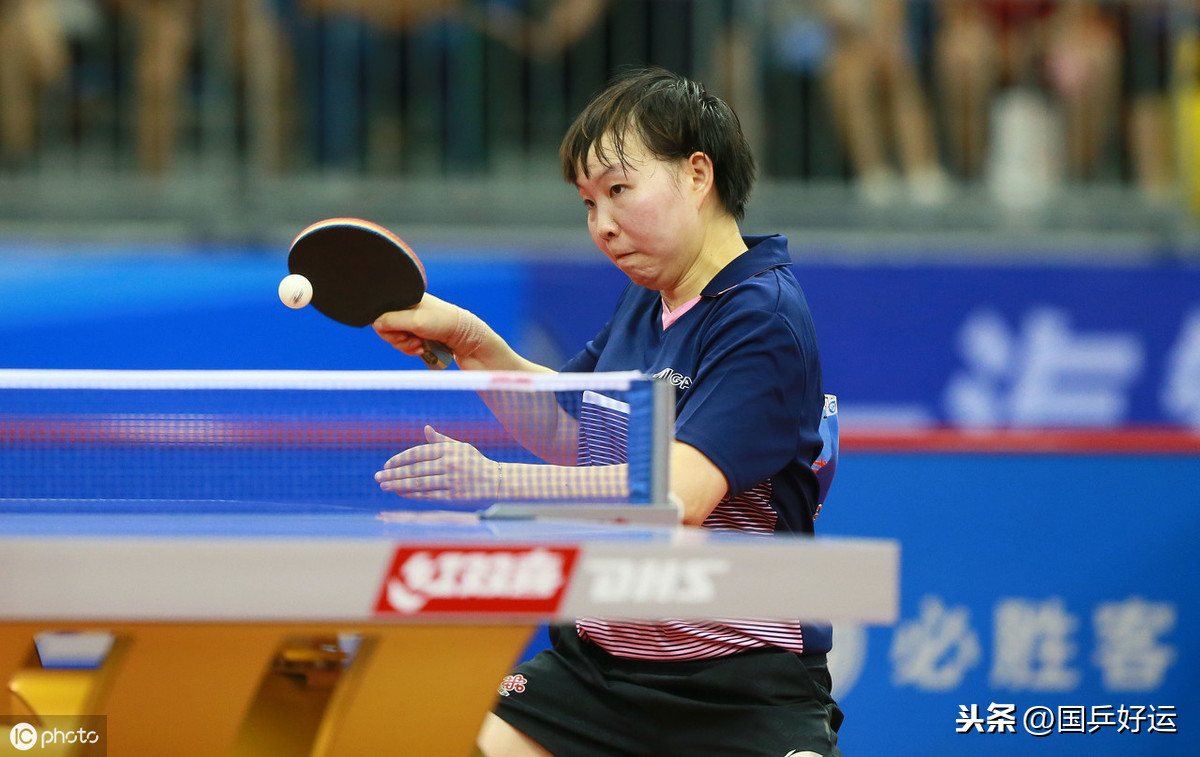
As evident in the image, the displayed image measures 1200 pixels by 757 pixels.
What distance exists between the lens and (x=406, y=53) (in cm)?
754

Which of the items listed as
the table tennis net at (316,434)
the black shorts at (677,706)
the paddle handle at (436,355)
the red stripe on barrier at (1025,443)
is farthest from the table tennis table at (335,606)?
the red stripe on barrier at (1025,443)

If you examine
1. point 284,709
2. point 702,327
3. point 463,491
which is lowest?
point 284,709

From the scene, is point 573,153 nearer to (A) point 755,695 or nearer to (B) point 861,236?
(A) point 755,695

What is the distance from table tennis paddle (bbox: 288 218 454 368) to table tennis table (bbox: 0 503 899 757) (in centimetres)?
76

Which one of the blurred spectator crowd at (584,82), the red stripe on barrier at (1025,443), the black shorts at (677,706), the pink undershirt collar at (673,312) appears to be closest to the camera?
the black shorts at (677,706)

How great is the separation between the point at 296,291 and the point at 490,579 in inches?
44.1

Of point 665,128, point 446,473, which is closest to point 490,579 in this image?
point 446,473

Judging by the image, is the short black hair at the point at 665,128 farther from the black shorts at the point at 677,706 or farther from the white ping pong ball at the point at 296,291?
the black shorts at the point at 677,706

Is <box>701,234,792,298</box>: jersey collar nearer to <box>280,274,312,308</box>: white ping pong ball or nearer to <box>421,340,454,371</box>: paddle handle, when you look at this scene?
<box>421,340,454,371</box>: paddle handle

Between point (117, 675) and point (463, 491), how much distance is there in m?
0.75

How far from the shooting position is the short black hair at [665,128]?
116 inches

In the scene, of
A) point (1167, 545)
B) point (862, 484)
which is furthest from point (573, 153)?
point (1167, 545)

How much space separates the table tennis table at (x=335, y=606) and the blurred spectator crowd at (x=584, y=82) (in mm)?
5373

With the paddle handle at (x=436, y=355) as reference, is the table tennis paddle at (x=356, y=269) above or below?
above
